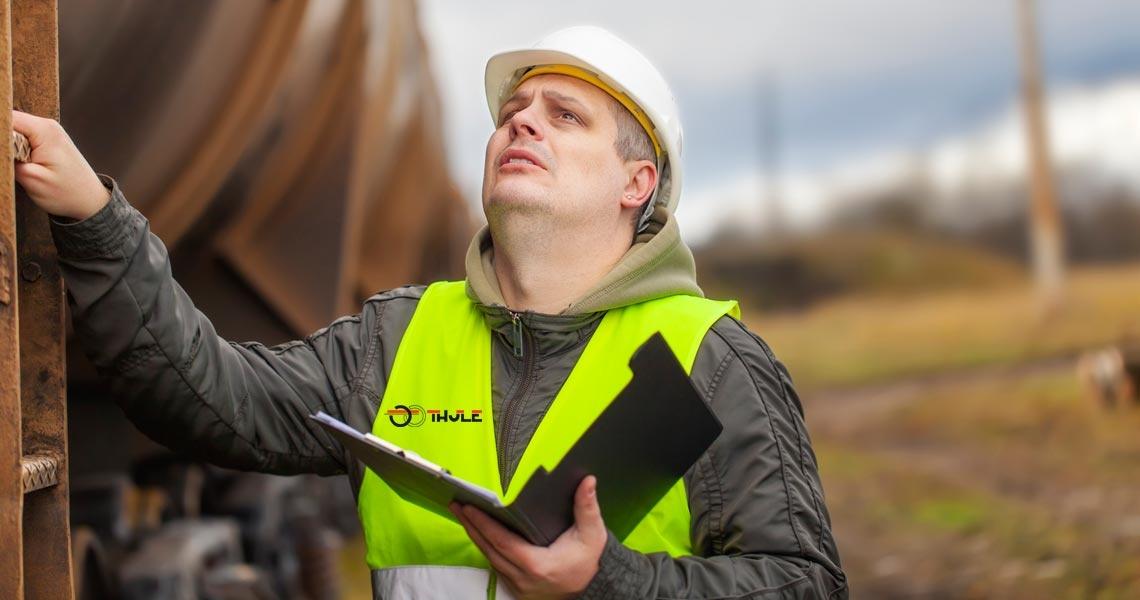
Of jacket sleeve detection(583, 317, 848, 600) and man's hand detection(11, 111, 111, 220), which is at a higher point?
man's hand detection(11, 111, 111, 220)

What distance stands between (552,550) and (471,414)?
13.6 inches

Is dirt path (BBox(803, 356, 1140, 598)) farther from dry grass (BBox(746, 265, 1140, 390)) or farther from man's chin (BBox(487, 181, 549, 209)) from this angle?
man's chin (BBox(487, 181, 549, 209))

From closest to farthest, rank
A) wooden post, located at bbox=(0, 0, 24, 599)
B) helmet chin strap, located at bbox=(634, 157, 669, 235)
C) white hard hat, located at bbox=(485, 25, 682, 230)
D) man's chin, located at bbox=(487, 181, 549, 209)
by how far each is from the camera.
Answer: wooden post, located at bbox=(0, 0, 24, 599), man's chin, located at bbox=(487, 181, 549, 209), white hard hat, located at bbox=(485, 25, 682, 230), helmet chin strap, located at bbox=(634, 157, 669, 235)

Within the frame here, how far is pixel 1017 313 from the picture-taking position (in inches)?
691

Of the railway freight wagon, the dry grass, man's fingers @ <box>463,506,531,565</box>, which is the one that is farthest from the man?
the dry grass

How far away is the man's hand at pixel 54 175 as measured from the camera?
1851 mm

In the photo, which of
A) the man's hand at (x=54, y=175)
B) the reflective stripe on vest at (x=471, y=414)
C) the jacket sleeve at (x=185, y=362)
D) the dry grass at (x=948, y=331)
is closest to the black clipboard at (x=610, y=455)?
the reflective stripe on vest at (x=471, y=414)

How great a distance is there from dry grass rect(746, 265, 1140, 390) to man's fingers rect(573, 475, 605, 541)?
46.6 ft

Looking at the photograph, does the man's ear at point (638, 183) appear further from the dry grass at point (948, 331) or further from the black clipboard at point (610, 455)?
the dry grass at point (948, 331)

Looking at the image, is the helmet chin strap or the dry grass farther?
the dry grass

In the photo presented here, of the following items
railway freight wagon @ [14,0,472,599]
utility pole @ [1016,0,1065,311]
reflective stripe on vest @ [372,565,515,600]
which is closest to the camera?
reflective stripe on vest @ [372,565,515,600]

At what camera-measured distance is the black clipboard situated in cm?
180

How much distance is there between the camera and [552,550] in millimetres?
1877

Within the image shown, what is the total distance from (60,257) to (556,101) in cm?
82
